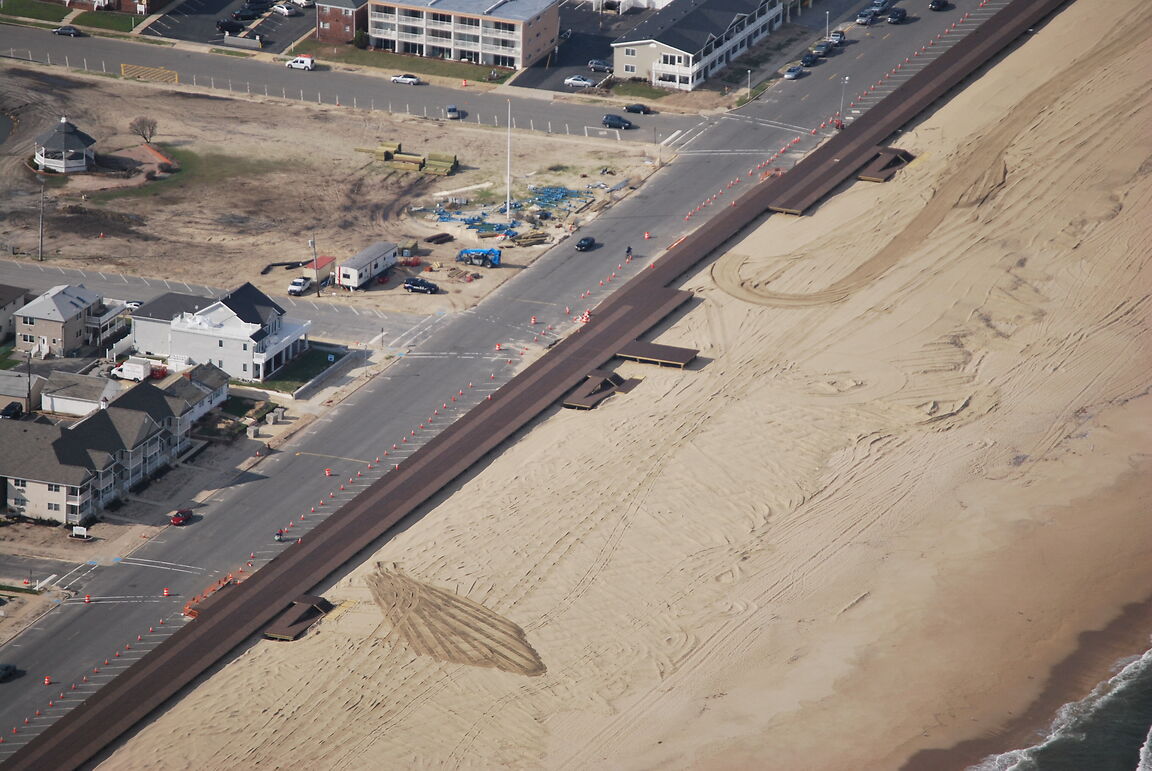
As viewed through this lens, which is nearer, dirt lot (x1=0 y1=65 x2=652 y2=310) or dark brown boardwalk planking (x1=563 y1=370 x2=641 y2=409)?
Answer: dark brown boardwalk planking (x1=563 y1=370 x2=641 y2=409)

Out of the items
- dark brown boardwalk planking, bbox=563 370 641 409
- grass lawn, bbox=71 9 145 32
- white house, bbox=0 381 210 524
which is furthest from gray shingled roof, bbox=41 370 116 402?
grass lawn, bbox=71 9 145 32

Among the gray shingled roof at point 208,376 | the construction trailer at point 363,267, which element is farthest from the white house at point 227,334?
the construction trailer at point 363,267

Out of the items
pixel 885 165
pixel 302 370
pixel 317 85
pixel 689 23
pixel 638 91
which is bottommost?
pixel 302 370

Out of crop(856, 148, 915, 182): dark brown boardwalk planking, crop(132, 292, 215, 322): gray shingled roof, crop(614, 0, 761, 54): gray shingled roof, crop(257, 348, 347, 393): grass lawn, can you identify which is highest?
crop(614, 0, 761, 54): gray shingled roof

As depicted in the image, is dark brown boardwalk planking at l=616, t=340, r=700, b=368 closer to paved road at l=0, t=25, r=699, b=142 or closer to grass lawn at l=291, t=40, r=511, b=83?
paved road at l=0, t=25, r=699, b=142

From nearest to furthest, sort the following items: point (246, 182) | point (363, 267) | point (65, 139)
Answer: point (363, 267), point (246, 182), point (65, 139)

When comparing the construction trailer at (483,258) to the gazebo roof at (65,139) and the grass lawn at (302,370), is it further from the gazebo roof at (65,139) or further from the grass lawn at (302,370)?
the gazebo roof at (65,139)

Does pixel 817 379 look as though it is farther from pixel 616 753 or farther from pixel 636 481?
pixel 616 753

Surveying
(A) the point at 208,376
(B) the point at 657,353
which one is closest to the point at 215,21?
(A) the point at 208,376

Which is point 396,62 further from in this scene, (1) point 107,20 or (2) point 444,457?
(2) point 444,457
